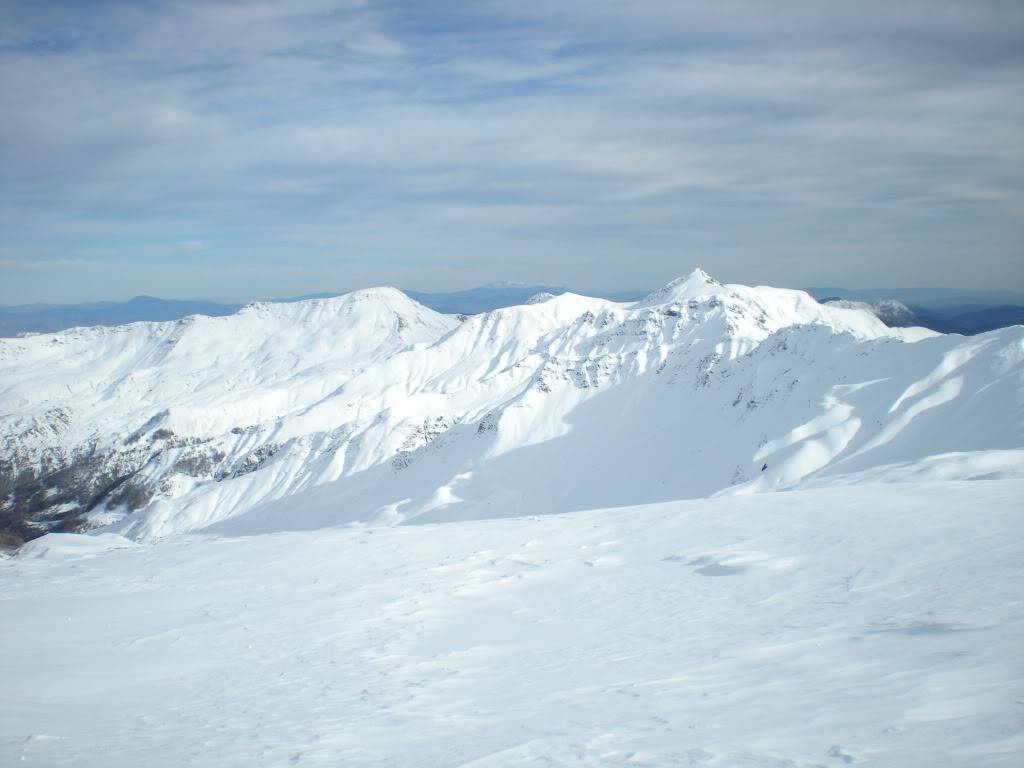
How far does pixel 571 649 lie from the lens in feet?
41.2

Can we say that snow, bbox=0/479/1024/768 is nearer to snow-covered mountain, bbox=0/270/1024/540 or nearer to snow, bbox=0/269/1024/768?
snow, bbox=0/269/1024/768

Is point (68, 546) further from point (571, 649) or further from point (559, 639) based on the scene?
point (571, 649)

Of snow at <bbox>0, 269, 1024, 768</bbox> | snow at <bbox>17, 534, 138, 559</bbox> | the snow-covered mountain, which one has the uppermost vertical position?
snow at <bbox>0, 269, 1024, 768</bbox>

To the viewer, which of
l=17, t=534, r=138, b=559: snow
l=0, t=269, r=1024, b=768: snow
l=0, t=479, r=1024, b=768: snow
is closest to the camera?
l=0, t=479, r=1024, b=768: snow

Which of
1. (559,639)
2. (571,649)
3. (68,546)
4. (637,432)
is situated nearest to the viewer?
(571,649)

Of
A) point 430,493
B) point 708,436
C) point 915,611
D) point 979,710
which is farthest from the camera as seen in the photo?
point 430,493

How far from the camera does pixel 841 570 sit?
48.8 ft

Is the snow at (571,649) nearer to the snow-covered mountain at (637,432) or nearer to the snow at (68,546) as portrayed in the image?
the snow at (68,546)

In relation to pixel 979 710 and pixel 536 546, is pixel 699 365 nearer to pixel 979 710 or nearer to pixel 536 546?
pixel 536 546

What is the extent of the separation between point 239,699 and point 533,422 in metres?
129

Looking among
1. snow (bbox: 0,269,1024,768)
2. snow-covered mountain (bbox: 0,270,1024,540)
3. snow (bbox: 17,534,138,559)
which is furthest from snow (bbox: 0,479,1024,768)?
snow-covered mountain (bbox: 0,270,1024,540)

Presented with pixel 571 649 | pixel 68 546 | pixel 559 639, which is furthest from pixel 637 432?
pixel 571 649

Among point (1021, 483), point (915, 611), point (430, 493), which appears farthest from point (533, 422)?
point (915, 611)

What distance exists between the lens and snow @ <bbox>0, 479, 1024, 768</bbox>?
27.3ft
